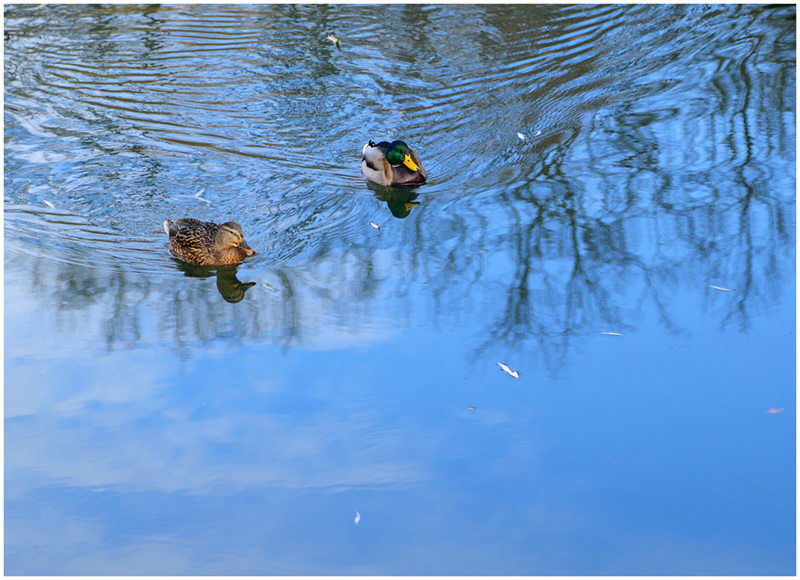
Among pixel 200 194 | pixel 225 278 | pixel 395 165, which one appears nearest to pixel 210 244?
pixel 225 278

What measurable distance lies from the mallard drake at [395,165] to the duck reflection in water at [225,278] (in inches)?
88.3

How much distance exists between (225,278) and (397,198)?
2308 millimetres

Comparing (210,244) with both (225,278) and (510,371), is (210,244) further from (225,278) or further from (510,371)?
(510,371)

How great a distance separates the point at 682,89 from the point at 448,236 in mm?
4704

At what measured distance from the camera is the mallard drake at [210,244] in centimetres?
698

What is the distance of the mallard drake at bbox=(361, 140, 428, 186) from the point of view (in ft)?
27.8

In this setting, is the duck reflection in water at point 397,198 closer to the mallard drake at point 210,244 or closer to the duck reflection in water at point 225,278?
the mallard drake at point 210,244

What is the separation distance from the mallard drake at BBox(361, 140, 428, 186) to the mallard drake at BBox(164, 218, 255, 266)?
2108 mm

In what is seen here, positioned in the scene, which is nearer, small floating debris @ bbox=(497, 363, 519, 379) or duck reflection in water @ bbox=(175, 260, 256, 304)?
small floating debris @ bbox=(497, 363, 519, 379)

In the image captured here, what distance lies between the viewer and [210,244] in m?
7.06

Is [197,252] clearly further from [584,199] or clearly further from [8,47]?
[8,47]

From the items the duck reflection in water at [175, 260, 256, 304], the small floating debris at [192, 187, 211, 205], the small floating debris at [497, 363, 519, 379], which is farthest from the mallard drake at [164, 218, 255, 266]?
the small floating debris at [497, 363, 519, 379]

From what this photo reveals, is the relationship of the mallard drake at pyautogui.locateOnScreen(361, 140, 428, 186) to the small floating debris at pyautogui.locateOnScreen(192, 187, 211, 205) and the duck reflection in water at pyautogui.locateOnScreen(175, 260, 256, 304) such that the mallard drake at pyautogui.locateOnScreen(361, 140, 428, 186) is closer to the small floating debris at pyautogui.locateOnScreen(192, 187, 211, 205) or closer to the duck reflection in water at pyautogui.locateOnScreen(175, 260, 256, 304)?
the small floating debris at pyautogui.locateOnScreen(192, 187, 211, 205)

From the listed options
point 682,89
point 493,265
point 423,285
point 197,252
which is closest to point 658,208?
point 493,265
